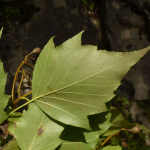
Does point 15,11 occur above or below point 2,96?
above

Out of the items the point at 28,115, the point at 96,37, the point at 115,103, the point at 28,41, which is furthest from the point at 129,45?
the point at 28,115

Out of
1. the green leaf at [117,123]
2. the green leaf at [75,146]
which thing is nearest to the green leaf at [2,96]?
the green leaf at [75,146]

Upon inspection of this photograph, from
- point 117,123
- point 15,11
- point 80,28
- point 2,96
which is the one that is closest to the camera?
point 2,96

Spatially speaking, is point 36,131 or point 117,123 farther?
point 117,123

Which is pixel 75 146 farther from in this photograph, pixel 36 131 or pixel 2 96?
pixel 2 96

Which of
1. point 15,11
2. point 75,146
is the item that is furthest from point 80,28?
point 75,146

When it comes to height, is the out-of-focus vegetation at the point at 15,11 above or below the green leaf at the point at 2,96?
above

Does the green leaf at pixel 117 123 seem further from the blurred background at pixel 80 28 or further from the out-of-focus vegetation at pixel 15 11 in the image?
the out-of-focus vegetation at pixel 15 11

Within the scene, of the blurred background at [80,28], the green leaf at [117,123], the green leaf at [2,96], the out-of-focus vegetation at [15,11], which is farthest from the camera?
the out-of-focus vegetation at [15,11]
